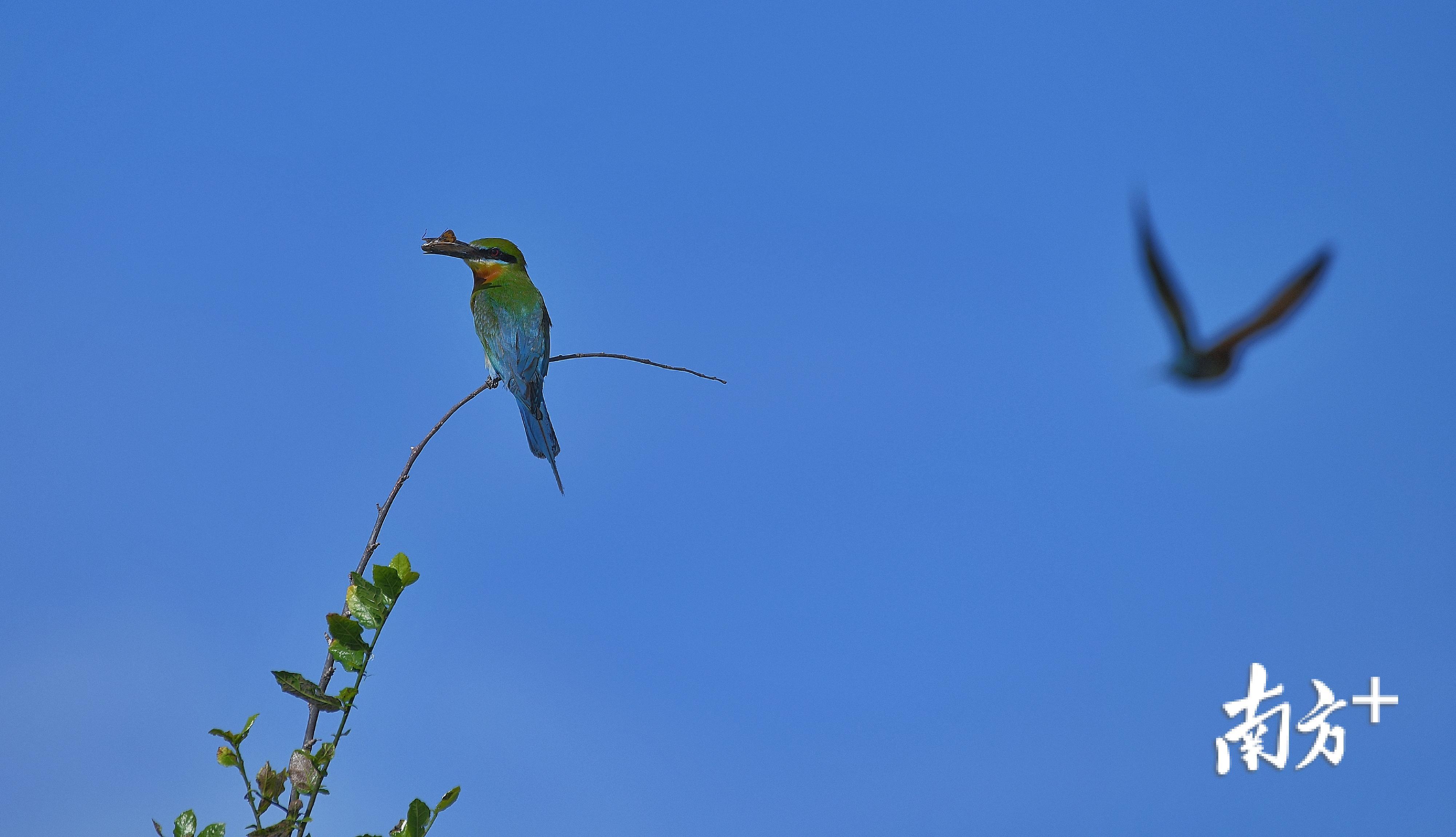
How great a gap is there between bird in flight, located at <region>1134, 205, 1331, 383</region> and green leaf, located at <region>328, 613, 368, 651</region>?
61.2 inches

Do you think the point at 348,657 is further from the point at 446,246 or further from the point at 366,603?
the point at 446,246

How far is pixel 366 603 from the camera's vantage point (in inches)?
89.6

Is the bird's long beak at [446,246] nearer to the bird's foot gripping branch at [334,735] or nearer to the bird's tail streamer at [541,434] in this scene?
the bird's tail streamer at [541,434]

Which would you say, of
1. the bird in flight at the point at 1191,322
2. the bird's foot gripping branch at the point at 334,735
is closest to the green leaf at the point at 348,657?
the bird's foot gripping branch at the point at 334,735

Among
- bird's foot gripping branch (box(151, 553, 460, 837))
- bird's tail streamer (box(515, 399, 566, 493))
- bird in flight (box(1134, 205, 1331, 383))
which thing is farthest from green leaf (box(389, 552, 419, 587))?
bird's tail streamer (box(515, 399, 566, 493))

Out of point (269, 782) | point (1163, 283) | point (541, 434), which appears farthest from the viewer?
point (541, 434)

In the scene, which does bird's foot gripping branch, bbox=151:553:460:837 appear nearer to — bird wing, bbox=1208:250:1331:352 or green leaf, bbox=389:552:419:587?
green leaf, bbox=389:552:419:587

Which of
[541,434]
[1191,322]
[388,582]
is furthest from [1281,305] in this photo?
[541,434]

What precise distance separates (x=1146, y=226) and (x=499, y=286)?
553 centimetres

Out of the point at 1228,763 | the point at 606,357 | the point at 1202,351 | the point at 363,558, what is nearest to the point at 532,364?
the point at 606,357

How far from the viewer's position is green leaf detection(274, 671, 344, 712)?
83.1 inches

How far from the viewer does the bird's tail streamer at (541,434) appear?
17.9 ft

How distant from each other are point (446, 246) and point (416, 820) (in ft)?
13.2

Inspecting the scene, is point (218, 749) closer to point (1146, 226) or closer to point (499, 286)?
point (1146, 226)
